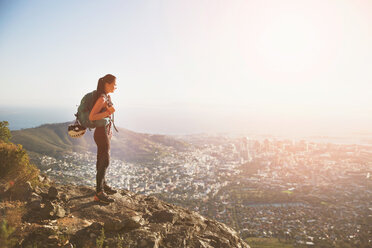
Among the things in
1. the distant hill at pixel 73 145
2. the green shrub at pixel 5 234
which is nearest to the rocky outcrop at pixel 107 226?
the green shrub at pixel 5 234

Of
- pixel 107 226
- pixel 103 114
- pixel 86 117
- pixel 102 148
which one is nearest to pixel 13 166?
pixel 102 148

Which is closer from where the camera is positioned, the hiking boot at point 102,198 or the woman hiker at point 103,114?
the woman hiker at point 103,114

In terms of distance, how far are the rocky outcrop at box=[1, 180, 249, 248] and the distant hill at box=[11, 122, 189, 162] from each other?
451 feet

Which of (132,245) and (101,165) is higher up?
(101,165)

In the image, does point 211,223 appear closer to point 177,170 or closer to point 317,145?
point 177,170

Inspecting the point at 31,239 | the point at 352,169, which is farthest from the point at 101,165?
the point at 352,169

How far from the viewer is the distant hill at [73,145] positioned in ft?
450

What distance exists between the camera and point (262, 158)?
155500mm

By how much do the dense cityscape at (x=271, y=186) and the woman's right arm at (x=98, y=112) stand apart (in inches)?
2234

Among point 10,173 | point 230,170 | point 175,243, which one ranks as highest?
point 10,173

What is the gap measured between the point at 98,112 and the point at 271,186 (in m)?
106

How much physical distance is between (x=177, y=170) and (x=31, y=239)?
12214 centimetres

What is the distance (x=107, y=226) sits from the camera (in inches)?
209

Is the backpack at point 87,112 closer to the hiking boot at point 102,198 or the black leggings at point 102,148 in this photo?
the black leggings at point 102,148
